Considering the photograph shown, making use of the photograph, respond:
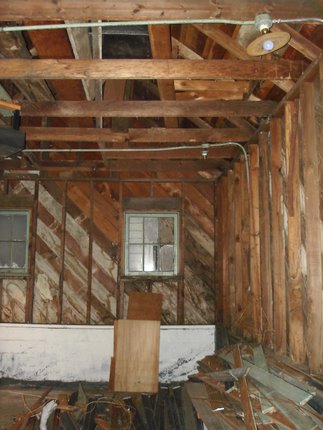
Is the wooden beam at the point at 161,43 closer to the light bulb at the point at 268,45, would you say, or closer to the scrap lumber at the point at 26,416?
the light bulb at the point at 268,45

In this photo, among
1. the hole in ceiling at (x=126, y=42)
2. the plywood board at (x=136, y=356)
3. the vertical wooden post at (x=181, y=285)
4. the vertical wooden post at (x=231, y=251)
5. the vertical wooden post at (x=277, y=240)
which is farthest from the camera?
the vertical wooden post at (x=181, y=285)

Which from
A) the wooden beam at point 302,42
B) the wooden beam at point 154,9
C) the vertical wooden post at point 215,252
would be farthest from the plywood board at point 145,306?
the wooden beam at point 154,9

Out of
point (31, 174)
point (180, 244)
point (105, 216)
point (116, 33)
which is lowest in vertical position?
point (180, 244)

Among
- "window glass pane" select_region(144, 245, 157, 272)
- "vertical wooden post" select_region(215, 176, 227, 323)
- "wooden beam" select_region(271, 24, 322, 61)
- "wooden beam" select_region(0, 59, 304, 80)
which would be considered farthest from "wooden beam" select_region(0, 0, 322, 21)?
"window glass pane" select_region(144, 245, 157, 272)

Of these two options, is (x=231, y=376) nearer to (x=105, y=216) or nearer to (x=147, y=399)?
(x=147, y=399)

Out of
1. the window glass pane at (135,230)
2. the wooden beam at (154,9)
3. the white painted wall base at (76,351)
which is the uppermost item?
the wooden beam at (154,9)

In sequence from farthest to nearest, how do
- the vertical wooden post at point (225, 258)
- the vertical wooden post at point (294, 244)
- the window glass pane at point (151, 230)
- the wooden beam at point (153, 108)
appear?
the window glass pane at point (151, 230)
the vertical wooden post at point (225, 258)
the wooden beam at point (153, 108)
the vertical wooden post at point (294, 244)

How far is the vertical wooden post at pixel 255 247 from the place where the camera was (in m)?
4.95

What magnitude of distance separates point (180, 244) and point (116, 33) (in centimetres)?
391

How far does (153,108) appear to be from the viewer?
458cm

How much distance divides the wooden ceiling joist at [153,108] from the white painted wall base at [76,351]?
3626 millimetres

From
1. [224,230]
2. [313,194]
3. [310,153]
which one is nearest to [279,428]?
[313,194]

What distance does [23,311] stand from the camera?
6.99 meters

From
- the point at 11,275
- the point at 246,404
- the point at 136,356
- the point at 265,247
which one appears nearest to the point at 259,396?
the point at 246,404
